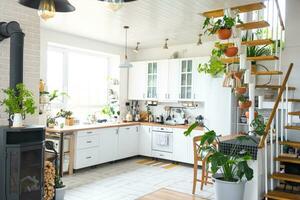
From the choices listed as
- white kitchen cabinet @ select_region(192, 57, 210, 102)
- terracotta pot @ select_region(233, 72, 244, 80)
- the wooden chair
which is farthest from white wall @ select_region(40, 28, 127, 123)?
terracotta pot @ select_region(233, 72, 244, 80)

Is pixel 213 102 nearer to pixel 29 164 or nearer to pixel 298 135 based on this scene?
pixel 298 135

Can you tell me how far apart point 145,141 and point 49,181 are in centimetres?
368

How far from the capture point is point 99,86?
7.14 m

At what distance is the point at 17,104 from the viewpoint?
2742 millimetres

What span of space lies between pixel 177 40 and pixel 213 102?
1.68 metres

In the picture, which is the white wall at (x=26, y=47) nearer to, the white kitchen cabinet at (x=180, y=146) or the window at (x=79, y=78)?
the window at (x=79, y=78)

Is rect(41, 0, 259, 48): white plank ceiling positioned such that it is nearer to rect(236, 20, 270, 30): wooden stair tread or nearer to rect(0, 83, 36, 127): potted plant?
rect(236, 20, 270, 30): wooden stair tread

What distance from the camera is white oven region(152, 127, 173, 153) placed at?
6410mm

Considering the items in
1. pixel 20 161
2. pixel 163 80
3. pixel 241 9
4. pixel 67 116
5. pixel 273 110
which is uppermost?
pixel 241 9

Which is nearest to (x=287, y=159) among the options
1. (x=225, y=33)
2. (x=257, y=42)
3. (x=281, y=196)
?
(x=281, y=196)

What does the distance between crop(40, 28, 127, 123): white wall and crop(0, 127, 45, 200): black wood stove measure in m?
2.80

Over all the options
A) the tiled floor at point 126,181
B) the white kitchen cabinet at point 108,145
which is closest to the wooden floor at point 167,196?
the tiled floor at point 126,181

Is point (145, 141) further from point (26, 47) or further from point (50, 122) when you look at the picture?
point (26, 47)

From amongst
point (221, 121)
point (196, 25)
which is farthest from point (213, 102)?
point (196, 25)
